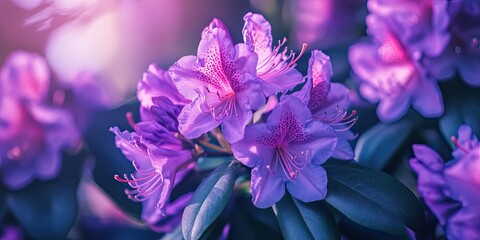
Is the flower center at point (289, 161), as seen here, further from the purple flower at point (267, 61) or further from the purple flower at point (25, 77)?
the purple flower at point (25, 77)

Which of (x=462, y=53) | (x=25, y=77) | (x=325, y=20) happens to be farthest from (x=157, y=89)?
(x=325, y=20)

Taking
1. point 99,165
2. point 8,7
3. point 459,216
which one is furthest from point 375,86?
point 8,7

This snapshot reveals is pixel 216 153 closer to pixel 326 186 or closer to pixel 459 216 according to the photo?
pixel 326 186

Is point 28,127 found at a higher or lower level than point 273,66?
lower

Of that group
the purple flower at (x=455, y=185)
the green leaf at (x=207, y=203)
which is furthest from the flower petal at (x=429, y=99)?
the green leaf at (x=207, y=203)

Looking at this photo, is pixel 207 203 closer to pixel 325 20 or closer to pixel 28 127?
pixel 28 127
